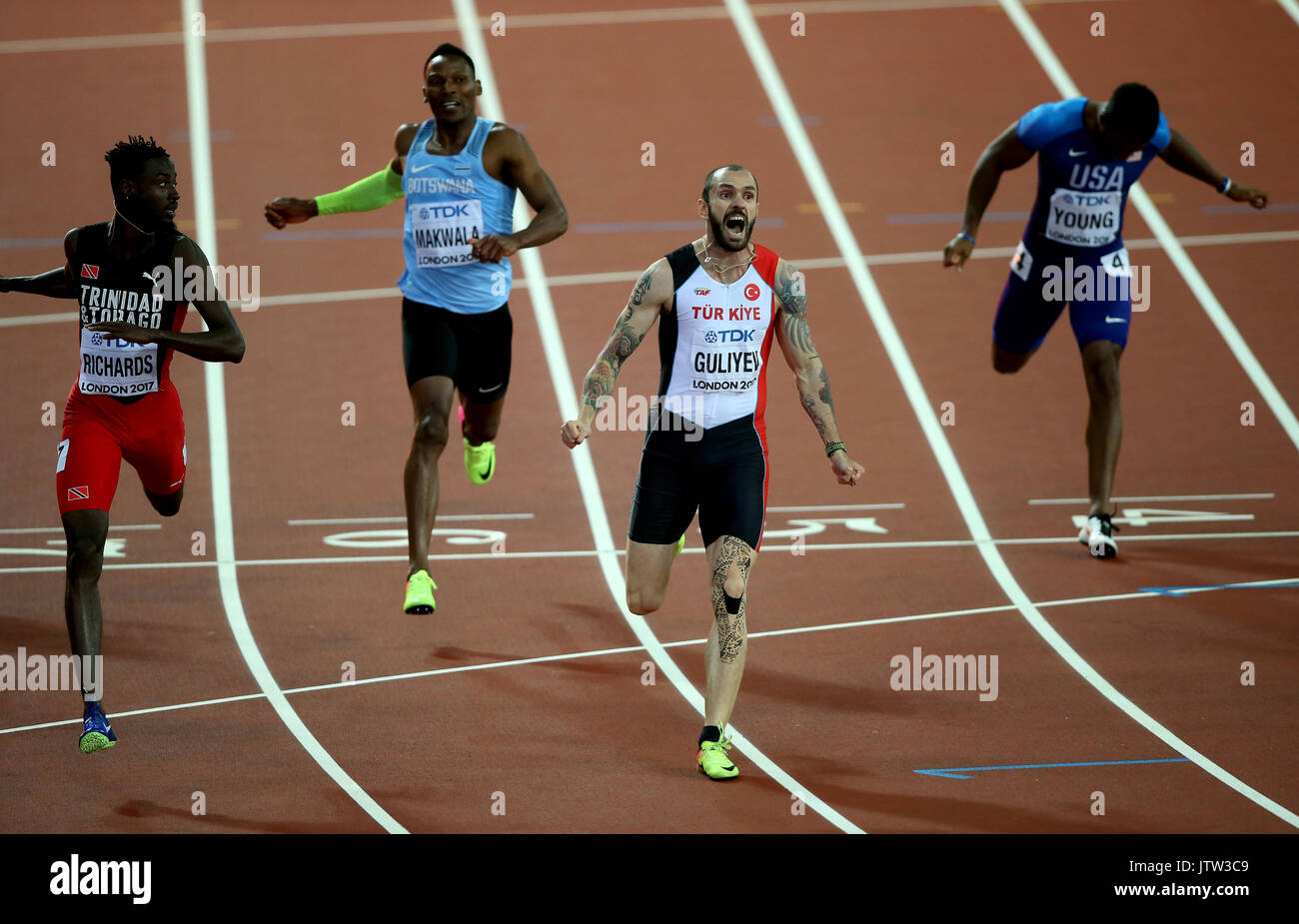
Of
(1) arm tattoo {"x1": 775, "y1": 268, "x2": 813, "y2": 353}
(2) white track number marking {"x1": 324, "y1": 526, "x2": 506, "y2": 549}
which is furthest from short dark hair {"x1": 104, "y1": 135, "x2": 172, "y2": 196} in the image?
(2) white track number marking {"x1": 324, "y1": 526, "x2": 506, "y2": 549}

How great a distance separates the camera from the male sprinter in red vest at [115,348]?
6.85m

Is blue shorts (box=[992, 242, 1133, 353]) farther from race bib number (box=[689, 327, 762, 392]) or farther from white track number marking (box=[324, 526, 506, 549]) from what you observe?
race bib number (box=[689, 327, 762, 392])

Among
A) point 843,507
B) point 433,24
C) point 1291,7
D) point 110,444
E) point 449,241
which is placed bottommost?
point 843,507

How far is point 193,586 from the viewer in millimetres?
9344

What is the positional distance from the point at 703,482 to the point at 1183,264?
828 cm

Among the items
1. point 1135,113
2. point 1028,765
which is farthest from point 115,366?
point 1135,113

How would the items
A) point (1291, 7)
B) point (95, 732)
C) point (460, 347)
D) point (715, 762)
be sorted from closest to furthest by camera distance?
point (715, 762) < point (95, 732) < point (460, 347) < point (1291, 7)

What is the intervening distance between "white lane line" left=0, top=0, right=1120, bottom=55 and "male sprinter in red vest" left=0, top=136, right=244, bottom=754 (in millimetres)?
10419

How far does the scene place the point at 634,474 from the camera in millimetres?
11227

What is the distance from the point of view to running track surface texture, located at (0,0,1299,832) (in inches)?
270

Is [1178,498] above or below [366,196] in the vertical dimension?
below

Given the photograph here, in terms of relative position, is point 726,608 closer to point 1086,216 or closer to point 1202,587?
point 1202,587

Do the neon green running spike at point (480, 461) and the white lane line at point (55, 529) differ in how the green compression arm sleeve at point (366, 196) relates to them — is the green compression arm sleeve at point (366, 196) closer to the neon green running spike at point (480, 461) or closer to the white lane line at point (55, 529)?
the neon green running spike at point (480, 461)
